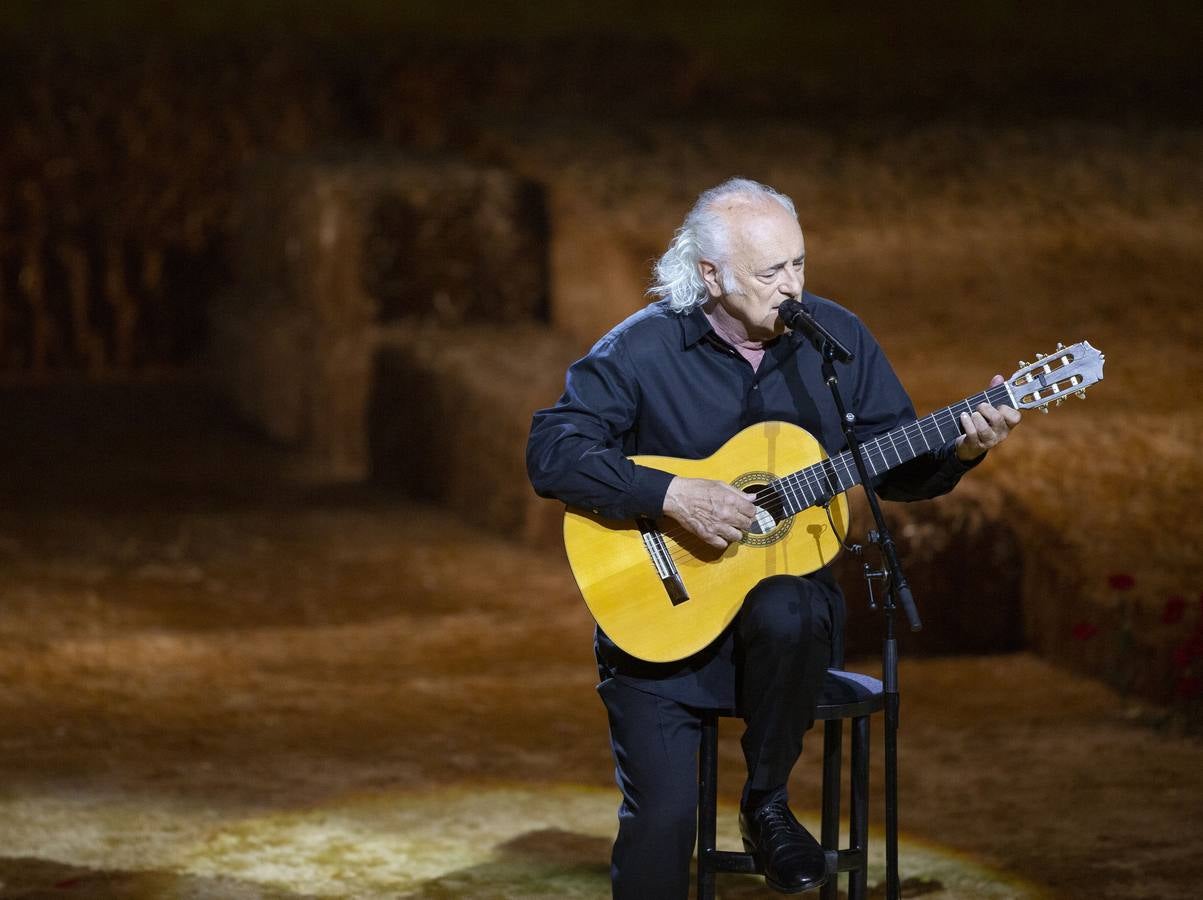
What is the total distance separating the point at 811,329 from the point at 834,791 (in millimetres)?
875

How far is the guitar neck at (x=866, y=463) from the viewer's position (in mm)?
3508

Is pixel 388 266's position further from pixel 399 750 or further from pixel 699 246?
pixel 699 246

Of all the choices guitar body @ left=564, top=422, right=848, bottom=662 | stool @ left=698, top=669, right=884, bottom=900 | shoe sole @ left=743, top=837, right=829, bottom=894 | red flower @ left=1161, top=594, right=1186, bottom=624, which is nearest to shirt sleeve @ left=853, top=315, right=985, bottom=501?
guitar body @ left=564, top=422, right=848, bottom=662

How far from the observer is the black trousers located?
11.3 ft

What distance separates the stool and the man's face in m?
0.68

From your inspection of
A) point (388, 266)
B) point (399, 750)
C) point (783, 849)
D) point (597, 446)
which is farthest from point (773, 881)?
point (388, 266)

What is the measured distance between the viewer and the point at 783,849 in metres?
3.42

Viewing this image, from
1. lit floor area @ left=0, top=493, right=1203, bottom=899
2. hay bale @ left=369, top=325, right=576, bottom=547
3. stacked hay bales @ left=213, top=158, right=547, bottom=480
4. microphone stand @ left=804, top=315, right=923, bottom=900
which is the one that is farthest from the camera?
stacked hay bales @ left=213, top=158, right=547, bottom=480

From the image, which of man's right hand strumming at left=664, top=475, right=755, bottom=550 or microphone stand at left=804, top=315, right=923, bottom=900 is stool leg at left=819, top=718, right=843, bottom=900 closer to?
microphone stand at left=804, top=315, right=923, bottom=900

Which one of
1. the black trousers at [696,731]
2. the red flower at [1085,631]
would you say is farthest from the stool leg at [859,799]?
the red flower at [1085,631]

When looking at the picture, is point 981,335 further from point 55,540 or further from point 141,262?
point 141,262

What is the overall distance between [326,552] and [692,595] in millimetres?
4456

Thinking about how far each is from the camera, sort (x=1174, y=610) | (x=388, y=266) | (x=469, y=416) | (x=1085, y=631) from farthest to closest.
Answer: (x=388, y=266), (x=469, y=416), (x=1085, y=631), (x=1174, y=610)

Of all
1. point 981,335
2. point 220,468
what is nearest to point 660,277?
point 981,335
